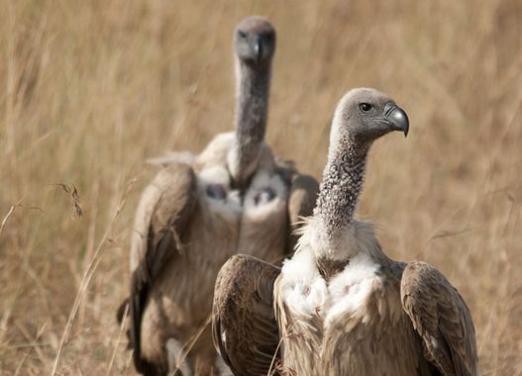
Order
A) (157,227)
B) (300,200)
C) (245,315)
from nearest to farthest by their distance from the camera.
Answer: (245,315) → (300,200) → (157,227)

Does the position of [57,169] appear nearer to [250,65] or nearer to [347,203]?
[250,65]

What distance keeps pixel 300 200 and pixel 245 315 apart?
999mm

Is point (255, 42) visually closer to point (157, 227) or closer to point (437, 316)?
point (157, 227)

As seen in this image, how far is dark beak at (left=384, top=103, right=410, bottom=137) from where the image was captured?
16.4 feet

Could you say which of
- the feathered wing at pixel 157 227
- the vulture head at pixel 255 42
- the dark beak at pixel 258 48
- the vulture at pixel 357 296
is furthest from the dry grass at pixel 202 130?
the vulture at pixel 357 296

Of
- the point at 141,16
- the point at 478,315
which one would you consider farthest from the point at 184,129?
the point at 478,315

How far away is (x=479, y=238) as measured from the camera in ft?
27.8

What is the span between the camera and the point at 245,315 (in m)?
5.41

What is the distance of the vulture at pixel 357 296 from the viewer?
4.93 m

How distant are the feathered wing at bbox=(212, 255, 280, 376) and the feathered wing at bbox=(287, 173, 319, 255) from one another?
777 mm

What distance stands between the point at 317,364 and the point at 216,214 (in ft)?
4.89

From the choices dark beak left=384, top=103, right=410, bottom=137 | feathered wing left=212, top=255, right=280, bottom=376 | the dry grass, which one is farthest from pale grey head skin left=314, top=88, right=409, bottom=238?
the dry grass

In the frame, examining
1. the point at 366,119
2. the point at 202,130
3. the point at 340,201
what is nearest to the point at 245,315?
the point at 340,201

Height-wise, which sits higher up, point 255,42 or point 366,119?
point 255,42
